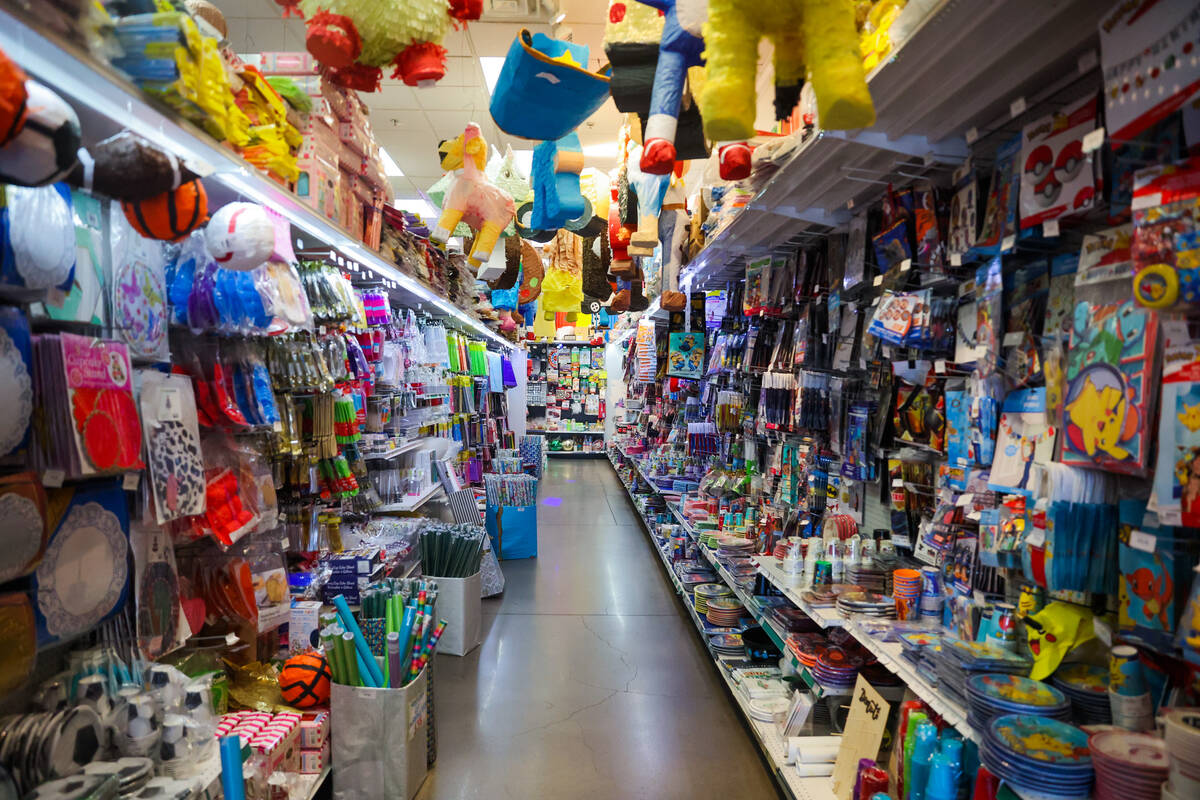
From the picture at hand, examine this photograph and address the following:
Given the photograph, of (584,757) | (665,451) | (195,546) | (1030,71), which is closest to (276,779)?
(195,546)

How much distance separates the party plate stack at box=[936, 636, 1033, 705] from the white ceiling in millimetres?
2443

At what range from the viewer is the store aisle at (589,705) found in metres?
3.03

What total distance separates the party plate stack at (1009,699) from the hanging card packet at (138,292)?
93.1 inches

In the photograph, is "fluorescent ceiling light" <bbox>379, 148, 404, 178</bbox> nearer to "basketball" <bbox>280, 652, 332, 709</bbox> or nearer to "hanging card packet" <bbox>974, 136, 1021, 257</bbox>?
"basketball" <bbox>280, 652, 332, 709</bbox>

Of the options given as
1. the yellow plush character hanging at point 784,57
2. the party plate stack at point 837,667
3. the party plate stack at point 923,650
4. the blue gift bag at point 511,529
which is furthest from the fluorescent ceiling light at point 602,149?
the party plate stack at point 923,650

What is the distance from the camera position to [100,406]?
5.67 ft

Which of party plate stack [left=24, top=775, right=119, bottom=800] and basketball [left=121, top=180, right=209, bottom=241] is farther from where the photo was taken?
basketball [left=121, top=180, right=209, bottom=241]

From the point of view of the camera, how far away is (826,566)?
2.75 m

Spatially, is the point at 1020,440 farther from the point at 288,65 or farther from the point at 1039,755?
the point at 288,65

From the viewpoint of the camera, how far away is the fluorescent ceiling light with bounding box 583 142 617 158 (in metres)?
7.77

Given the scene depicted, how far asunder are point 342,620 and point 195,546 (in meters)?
0.65

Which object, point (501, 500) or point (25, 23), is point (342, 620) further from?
point (501, 500)

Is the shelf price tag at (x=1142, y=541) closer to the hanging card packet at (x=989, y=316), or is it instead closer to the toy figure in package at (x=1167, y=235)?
the toy figure in package at (x=1167, y=235)

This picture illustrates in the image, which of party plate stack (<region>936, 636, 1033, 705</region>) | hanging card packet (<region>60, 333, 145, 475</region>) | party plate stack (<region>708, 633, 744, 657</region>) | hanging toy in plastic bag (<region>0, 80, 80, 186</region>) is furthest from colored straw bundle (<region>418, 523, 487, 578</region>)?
hanging toy in plastic bag (<region>0, 80, 80, 186</region>)
